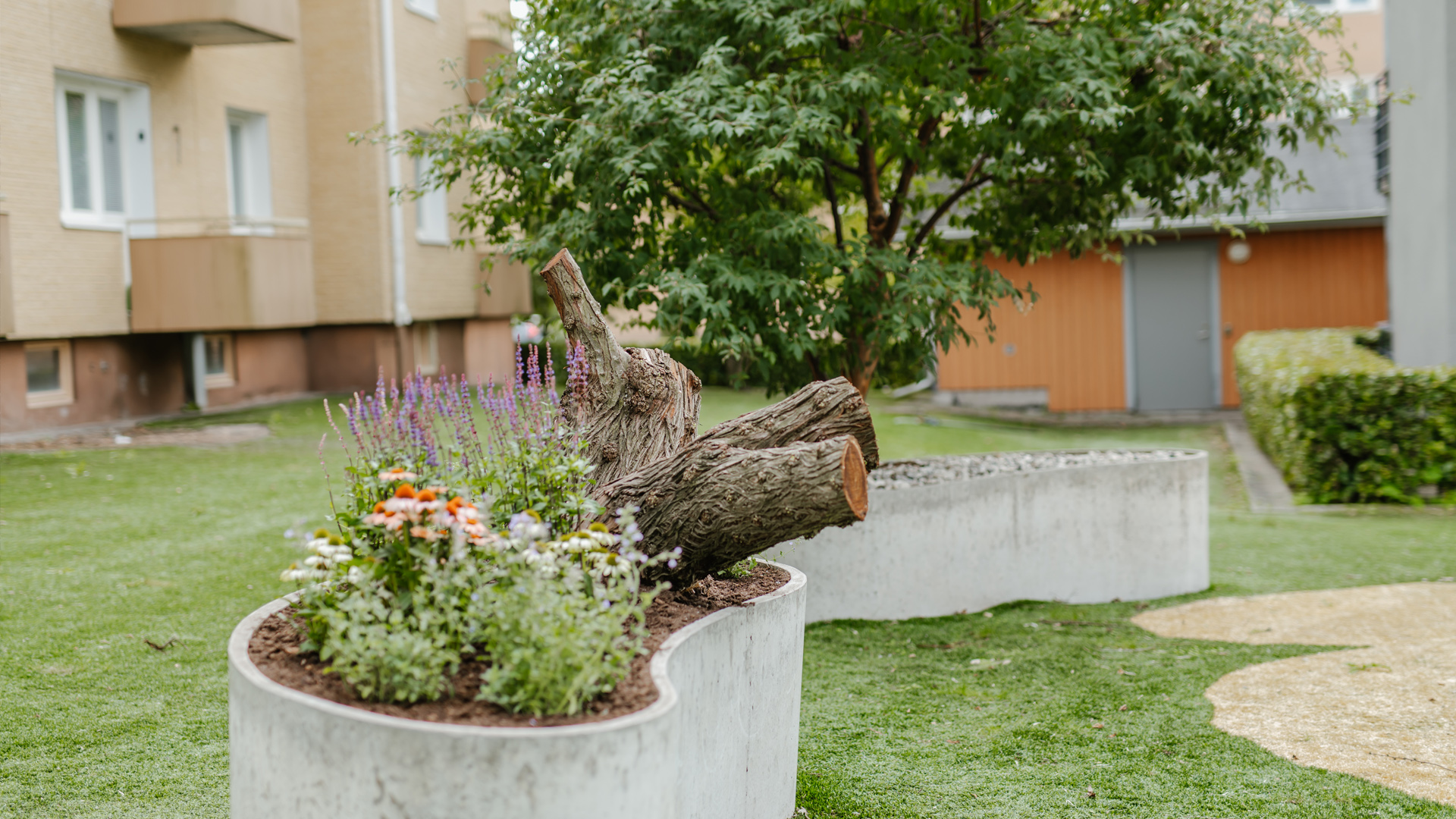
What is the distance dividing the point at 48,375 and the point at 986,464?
1068cm

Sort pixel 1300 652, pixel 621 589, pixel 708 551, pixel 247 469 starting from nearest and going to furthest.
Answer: pixel 621 589 → pixel 708 551 → pixel 1300 652 → pixel 247 469

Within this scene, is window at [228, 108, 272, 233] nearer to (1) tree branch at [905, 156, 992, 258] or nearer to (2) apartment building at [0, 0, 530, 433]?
(2) apartment building at [0, 0, 530, 433]

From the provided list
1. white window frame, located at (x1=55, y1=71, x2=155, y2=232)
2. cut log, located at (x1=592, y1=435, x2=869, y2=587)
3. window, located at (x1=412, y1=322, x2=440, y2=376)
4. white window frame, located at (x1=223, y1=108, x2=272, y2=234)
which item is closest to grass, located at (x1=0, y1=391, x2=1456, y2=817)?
cut log, located at (x1=592, y1=435, x2=869, y2=587)

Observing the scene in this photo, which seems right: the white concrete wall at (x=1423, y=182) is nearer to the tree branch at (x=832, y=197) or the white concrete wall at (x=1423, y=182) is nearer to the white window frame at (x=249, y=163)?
the tree branch at (x=832, y=197)

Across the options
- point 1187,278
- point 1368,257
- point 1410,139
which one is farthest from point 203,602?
point 1368,257

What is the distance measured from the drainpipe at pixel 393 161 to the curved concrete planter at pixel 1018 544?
1201 cm

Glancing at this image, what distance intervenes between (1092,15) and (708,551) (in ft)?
16.8

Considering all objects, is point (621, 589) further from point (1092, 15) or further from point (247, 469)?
point (247, 469)

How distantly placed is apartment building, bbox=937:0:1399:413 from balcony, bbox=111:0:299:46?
1082 cm

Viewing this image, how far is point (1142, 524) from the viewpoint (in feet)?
23.9

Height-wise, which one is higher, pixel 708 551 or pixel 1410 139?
pixel 1410 139

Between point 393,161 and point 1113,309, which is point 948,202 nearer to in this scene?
point 393,161

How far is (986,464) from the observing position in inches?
300

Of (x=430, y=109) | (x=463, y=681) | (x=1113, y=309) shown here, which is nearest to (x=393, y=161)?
(x=430, y=109)
